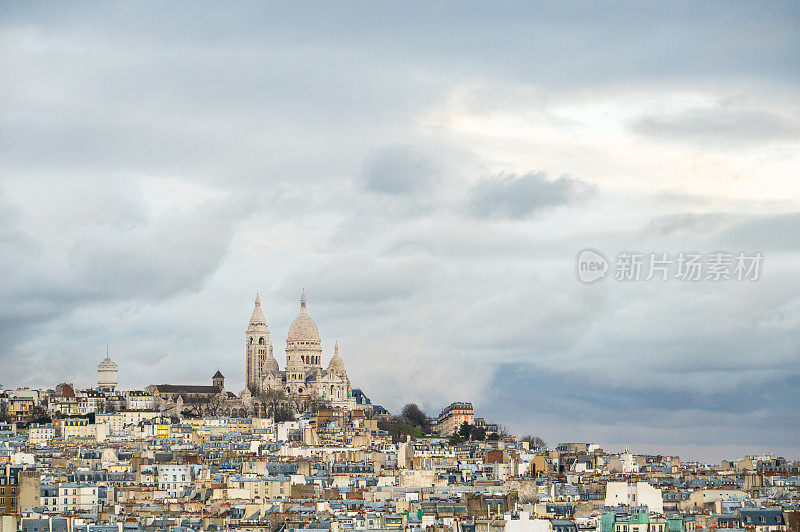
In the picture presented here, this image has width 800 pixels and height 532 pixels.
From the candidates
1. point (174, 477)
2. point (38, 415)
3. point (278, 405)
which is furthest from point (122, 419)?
point (174, 477)

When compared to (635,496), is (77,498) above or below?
above

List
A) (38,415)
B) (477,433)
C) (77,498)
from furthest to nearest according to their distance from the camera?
(38,415), (477,433), (77,498)

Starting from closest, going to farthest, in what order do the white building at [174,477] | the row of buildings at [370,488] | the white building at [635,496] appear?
1. the row of buildings at [370,488]
2. the white building at [635,496]
3. the white building at [174,477]

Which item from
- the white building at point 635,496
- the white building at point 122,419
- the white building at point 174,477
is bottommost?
the white building at point 635,496

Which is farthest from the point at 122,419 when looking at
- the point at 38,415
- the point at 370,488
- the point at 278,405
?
the point at 370,488

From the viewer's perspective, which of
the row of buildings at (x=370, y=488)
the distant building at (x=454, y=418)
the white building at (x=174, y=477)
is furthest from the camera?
the distant building at (x=454, y=418)

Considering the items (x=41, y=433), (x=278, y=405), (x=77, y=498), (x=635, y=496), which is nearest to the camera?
(x=635, y=496)

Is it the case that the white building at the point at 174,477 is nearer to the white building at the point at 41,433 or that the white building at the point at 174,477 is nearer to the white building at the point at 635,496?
the white building at the point at 635,496

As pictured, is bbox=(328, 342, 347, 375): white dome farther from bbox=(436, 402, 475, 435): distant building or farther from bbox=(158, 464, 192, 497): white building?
bbox=(158, 464, 192, 497): white building

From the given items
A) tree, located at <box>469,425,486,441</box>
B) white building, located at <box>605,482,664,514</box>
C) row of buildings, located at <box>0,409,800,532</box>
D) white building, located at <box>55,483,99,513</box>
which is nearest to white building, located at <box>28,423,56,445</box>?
row of buildings, located at <box>0,409,800,532</box>

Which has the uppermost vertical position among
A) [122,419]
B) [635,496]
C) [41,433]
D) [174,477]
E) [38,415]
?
[38,415]

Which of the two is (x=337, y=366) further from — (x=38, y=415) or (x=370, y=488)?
(x=370, y=488)

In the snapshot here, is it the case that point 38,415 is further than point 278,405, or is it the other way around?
point 278,405

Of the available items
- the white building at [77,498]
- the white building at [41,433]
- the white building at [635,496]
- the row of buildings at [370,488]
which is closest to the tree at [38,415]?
the white building at [41,433]
